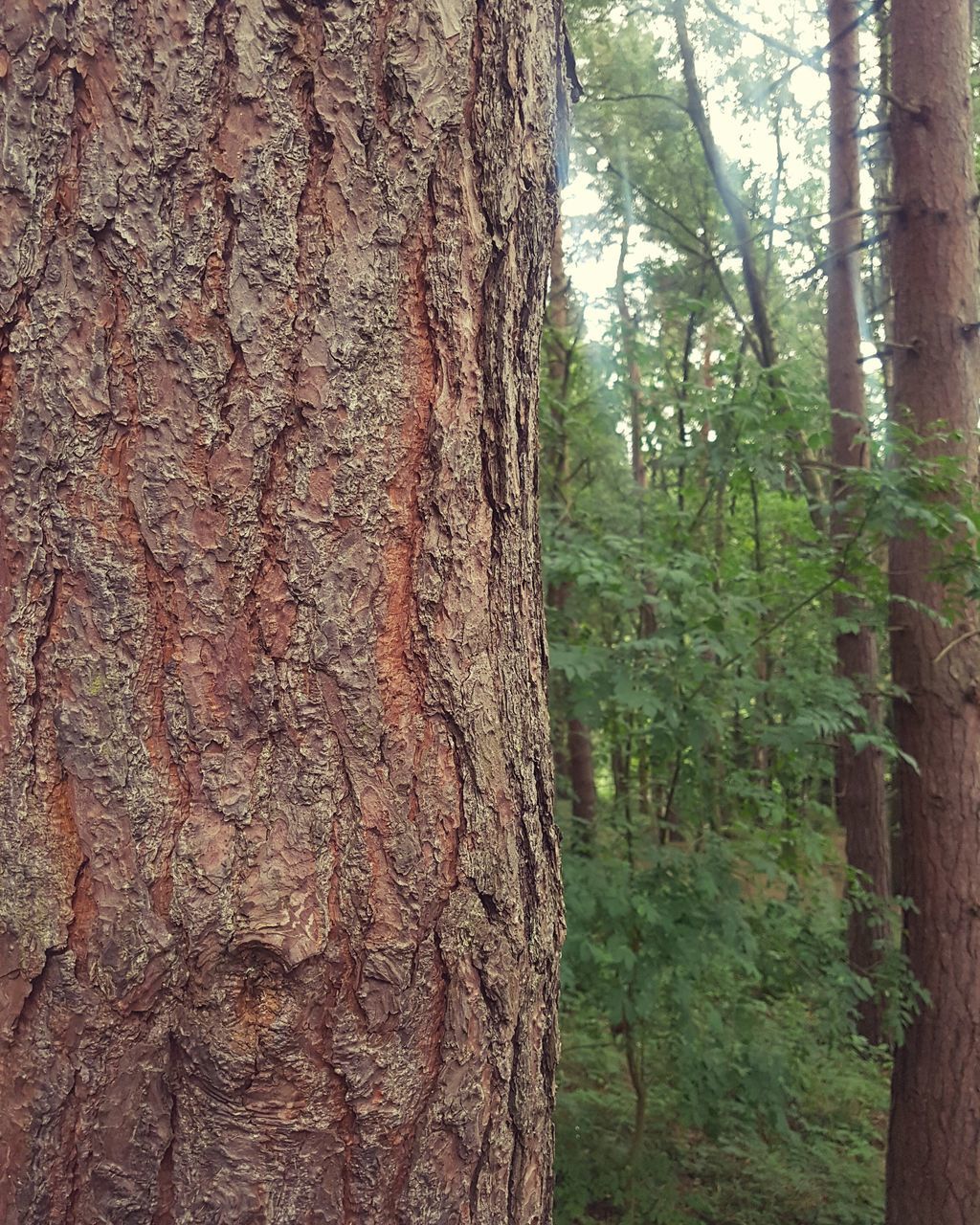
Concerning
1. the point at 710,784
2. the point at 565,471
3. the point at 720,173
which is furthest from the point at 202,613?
the point at 720,173

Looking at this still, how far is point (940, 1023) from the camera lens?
4.49 metres

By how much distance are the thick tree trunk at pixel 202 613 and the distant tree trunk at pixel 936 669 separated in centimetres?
382

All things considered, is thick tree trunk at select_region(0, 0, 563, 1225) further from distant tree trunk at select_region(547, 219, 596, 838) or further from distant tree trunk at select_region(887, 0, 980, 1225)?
distant tree trunk at select_region(887, 0, 980, 1225)

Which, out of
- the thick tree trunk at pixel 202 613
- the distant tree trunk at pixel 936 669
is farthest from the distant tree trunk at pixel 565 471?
the thick tree trunk at pixel 202 613

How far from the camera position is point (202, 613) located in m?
0.97

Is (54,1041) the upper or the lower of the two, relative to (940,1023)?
upper

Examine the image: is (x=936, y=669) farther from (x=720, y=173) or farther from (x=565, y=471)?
(x=720, y=173)

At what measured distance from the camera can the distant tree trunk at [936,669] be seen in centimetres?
442

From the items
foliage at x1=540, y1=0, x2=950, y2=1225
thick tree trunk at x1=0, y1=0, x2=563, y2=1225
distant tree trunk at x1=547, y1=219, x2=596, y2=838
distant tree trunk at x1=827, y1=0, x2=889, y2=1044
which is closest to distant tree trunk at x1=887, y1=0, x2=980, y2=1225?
foliage at x1=540, y1=0, x2=950, y2=1225

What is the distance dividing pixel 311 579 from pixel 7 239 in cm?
46

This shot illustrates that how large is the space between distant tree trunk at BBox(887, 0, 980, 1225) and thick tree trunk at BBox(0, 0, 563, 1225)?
382cm

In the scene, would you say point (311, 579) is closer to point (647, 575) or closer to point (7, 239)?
point (7, 239)

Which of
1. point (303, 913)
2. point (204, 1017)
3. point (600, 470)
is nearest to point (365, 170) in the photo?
point (303, 913)

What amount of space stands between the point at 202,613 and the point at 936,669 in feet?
14.3
